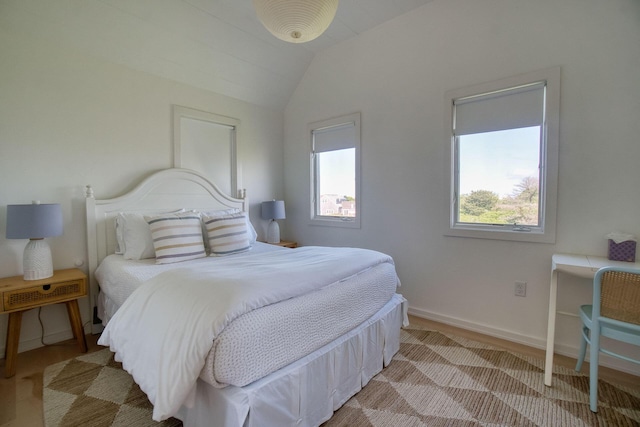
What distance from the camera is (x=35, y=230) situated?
6.78 feet

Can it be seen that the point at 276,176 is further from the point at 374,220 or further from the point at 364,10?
the point at 364,10

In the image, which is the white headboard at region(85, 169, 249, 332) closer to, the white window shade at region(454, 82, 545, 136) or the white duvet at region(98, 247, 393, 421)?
the white duvet at region(98, 247, 393, 421)

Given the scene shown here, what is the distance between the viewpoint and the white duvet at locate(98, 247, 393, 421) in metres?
1.20

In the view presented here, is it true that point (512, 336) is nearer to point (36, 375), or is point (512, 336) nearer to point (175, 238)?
point (175, 238)

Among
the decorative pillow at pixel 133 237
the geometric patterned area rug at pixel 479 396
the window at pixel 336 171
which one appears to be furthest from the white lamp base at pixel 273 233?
the geometric patterned area rug at pixel 479 396

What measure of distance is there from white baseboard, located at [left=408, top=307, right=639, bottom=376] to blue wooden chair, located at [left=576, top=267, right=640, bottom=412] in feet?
2.10

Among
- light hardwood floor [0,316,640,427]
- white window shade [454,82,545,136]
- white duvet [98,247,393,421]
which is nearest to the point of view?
white duvet [98,247,393,421]

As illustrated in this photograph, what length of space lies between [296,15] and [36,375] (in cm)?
284

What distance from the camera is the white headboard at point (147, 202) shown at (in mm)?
2545

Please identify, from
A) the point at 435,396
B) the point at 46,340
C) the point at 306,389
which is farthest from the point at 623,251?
the point at 46,340

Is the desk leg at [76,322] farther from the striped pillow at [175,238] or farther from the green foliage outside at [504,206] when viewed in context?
the green foliage outside at [504,206]

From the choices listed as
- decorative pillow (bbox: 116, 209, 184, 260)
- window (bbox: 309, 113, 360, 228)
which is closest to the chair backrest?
window (bbox: 309, 113, 360, 228)

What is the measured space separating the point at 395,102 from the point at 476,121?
0.82m

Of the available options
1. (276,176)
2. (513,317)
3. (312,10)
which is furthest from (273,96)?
(513,317)
